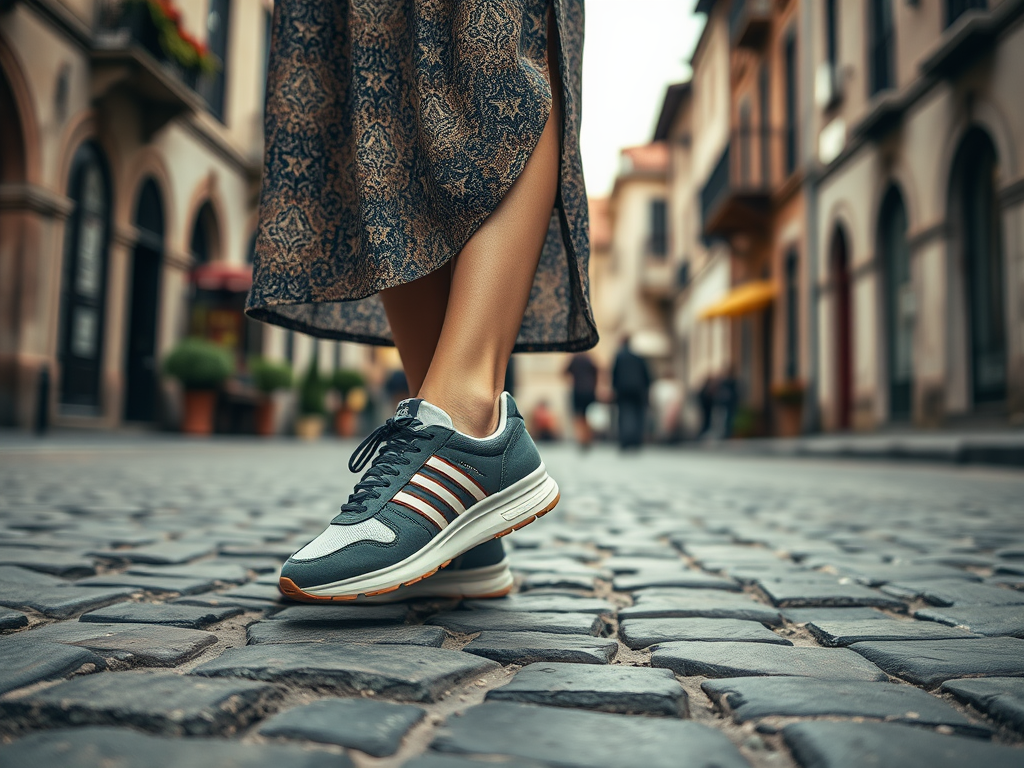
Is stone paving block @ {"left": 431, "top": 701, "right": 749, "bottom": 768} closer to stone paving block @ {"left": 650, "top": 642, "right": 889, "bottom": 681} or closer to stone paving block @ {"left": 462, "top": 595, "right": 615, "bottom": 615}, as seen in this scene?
stone paving block @ {"left": 650, "top": 642, "right": 889, "bottom": 681}

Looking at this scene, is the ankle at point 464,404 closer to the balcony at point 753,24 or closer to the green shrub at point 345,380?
the balcony at point 753,24

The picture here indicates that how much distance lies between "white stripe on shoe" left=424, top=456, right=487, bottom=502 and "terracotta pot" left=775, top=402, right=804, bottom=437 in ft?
46.9

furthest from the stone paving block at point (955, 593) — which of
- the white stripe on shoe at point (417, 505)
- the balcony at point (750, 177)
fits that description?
the balcony at point (750, 177)

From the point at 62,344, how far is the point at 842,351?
434 inches

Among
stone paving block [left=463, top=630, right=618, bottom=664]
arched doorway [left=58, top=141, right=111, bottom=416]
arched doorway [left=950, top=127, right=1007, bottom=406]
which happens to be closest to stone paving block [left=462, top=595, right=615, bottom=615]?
stone paving block [left=463, top=630, right=618, bottom=664]

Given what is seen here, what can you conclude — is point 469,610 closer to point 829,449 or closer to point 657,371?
point 829,449

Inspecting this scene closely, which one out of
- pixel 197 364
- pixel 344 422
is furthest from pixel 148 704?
pixel 344 422

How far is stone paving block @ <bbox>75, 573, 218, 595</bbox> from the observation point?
69.6 inches

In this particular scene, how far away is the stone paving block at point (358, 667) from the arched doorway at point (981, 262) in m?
9.27

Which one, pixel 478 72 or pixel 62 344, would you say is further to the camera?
pixel 62 344

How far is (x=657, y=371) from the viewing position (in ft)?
107

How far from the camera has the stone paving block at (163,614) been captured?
1.46 meters

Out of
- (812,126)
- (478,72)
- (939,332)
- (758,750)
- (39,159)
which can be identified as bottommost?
(758,750)

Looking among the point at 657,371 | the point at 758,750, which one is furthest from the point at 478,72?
the point at 657,371
